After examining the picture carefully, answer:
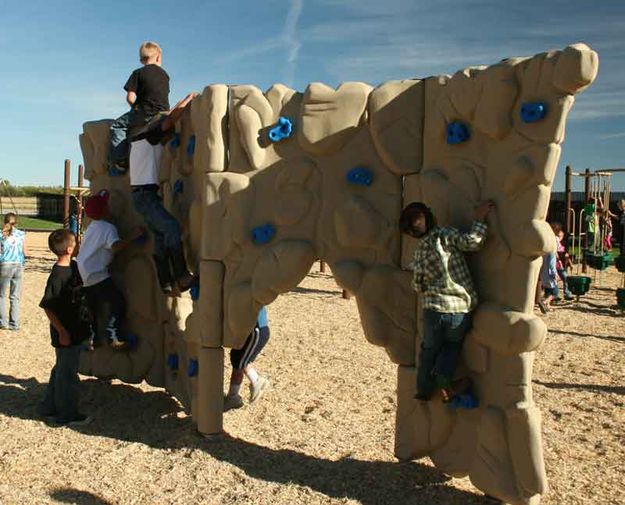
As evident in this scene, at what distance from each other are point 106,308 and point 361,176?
2.66 meters

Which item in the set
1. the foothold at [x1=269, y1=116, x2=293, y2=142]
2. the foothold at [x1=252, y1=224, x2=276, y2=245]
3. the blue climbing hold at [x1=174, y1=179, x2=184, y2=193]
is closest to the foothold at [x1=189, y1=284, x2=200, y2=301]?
the foothold at [x1=252, y1=224, x2=276, y2=245]

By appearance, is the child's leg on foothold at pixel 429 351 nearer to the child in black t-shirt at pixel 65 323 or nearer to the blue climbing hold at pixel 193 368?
the blue climbing hold at pixel 193 368

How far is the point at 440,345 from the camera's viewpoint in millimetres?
3834

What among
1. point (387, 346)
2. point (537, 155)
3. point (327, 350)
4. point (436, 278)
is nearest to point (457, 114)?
point (537, 155)

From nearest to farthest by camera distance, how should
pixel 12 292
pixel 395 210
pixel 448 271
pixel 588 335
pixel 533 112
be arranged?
1. pixel 533 112
2. pixel 448 271
3. pixel 395 210
4. pixel 12 292
5. pixel 588 335

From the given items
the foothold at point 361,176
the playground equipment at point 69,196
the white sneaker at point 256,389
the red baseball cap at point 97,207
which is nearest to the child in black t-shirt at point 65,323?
the red baseball cap at point 97,207

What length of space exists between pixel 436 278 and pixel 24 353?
5.83 meters

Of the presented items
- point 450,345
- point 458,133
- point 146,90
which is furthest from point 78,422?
point 458,133

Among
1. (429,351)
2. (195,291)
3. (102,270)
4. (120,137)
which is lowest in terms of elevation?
(429,351)

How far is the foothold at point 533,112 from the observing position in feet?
11.5

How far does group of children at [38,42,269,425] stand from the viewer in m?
5.06

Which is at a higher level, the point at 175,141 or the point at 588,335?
the point at 175,141

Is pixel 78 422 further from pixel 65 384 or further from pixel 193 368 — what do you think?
pixel 193 368

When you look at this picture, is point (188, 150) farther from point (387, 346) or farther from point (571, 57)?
point (571, 57)
